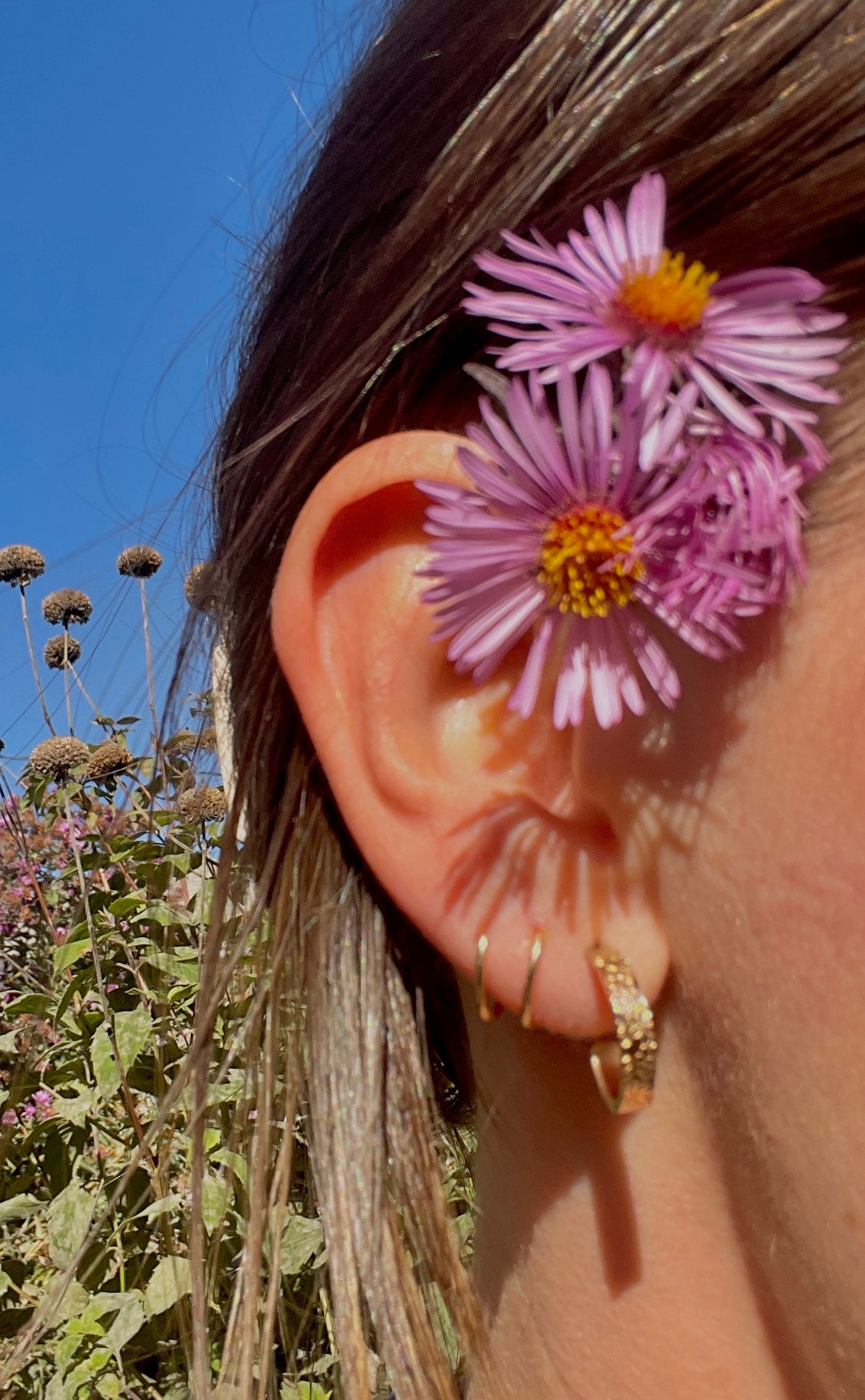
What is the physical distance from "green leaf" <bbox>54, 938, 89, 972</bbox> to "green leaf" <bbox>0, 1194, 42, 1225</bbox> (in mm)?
418

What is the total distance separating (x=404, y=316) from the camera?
0.73m

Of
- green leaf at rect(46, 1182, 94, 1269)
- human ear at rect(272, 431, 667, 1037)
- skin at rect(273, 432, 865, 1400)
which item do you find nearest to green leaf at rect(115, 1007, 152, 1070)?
green leaf at rect(46, 1182, 94, 1269)

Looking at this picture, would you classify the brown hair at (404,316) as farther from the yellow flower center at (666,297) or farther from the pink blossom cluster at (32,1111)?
the pink blossom cluster at (32,1111)

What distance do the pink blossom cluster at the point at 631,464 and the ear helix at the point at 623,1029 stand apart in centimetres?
16

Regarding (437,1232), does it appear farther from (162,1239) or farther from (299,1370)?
(299,1370)

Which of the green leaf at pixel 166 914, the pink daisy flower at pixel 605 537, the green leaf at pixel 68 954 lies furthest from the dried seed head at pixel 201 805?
the pink daisy flower at pixel 605 537

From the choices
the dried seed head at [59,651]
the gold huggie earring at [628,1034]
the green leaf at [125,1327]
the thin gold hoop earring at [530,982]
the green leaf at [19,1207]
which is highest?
the dried seed head at [59,651]

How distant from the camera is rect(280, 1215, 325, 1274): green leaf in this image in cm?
161

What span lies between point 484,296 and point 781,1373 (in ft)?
2.43

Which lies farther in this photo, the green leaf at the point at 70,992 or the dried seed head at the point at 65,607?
the dried seed head at the point at 65,607

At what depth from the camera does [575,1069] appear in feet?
2.44

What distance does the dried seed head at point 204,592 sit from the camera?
99 cm

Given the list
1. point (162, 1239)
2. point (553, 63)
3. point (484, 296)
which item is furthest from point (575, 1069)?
point (162, 1239)

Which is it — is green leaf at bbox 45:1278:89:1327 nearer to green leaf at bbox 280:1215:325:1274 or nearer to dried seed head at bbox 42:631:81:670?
green leaf at bbox 280:1215:325:1274
